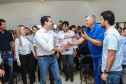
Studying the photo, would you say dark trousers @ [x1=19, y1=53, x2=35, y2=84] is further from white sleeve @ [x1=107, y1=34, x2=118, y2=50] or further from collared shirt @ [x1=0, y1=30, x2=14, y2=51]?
white sleeve @ [x1=107, y1=34, x2=118, y2=50]

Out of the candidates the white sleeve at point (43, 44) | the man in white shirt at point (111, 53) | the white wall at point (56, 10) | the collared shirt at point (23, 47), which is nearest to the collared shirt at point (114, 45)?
the man in white shirt at point (111, 53)

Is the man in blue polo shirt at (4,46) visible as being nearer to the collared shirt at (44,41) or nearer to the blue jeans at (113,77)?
the collared shirt at (44,41)

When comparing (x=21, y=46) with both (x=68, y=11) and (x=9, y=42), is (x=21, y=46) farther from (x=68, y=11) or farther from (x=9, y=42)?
(x=68, y=11)

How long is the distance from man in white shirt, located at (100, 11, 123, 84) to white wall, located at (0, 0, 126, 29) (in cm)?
870

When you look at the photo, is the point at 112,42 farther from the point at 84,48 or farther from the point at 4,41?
the point at 4,41

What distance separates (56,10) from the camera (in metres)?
10.2

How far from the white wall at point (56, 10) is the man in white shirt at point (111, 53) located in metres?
8.70

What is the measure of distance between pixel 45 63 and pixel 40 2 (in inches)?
339

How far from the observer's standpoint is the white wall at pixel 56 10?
32.8ft

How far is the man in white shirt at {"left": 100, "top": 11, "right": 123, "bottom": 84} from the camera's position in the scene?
5.35 feet

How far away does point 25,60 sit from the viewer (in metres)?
3.23

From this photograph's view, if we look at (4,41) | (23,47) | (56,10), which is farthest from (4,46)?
(56,10)

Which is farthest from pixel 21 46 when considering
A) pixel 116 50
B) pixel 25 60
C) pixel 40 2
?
pixel 40 2

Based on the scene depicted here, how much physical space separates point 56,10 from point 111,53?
915 cm
